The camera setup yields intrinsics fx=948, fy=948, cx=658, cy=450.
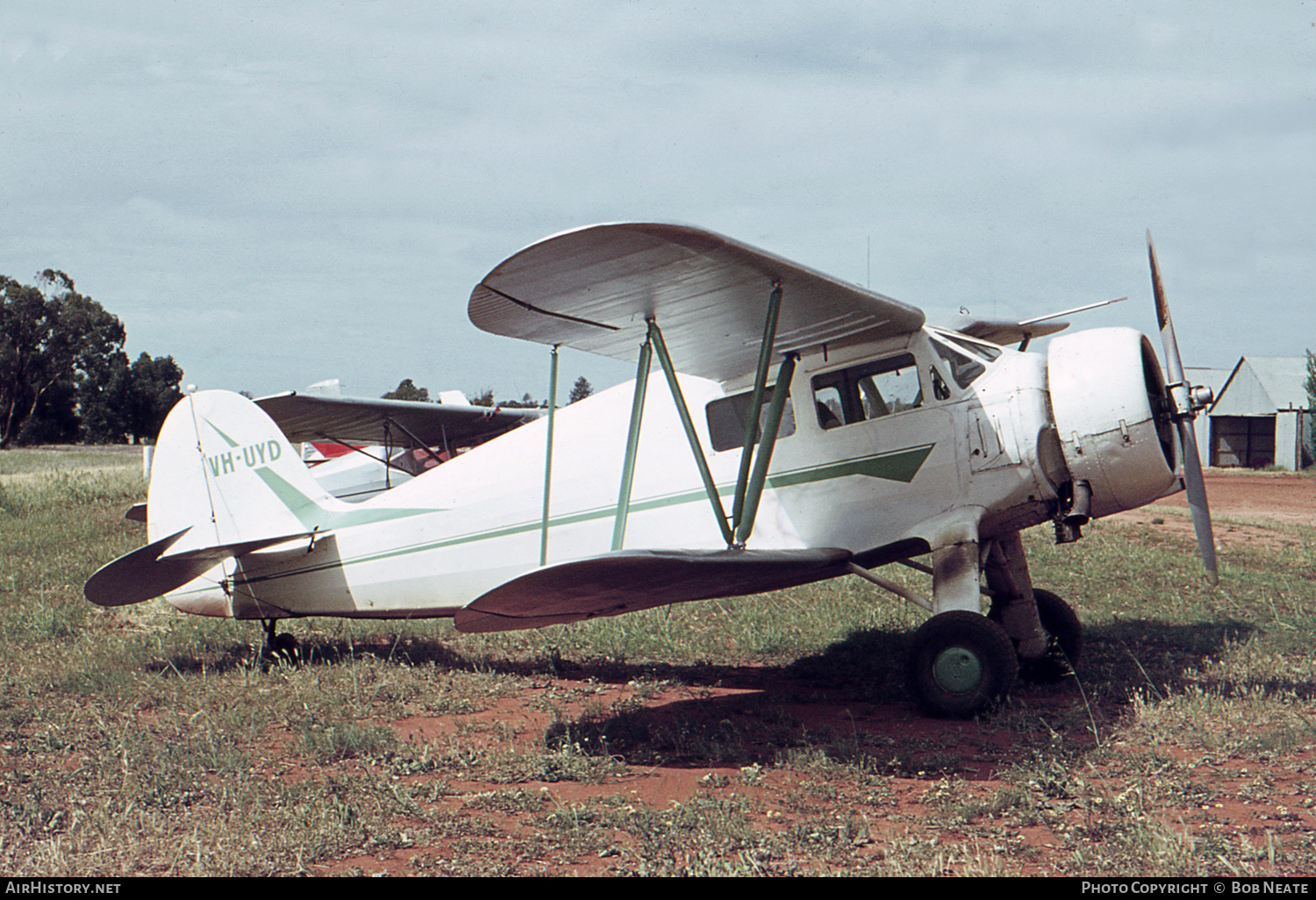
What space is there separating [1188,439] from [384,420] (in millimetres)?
10680

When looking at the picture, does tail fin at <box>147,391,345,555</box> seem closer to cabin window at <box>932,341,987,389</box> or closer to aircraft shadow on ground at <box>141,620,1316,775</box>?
aircraft shadow on ground at <box>141,620,1316,775</box>

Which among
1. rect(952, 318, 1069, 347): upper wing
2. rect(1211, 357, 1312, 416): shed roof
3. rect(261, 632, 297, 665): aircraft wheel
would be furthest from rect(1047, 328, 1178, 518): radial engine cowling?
rect(1211, 357, 1312, 416): shed roof

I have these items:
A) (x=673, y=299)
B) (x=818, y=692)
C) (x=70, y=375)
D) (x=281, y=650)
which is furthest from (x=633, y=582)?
(x=70, y=375)

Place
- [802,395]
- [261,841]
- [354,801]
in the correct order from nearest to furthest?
[261,841] < [354,801] < [802,395]

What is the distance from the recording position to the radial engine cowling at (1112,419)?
589cm

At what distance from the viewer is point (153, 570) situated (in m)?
7.86

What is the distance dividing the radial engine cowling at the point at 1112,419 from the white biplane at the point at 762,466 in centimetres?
1

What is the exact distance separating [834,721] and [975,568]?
1350mm

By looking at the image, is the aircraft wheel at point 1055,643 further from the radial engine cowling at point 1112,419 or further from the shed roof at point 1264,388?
the shed roof at point 1264,388

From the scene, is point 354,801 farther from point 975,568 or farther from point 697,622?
point 697,622

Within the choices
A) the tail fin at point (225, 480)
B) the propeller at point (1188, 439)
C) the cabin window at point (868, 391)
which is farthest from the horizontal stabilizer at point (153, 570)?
the propeller at point (1188, 439)

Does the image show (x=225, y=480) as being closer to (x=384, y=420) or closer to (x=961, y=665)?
(x=384, y=420)
